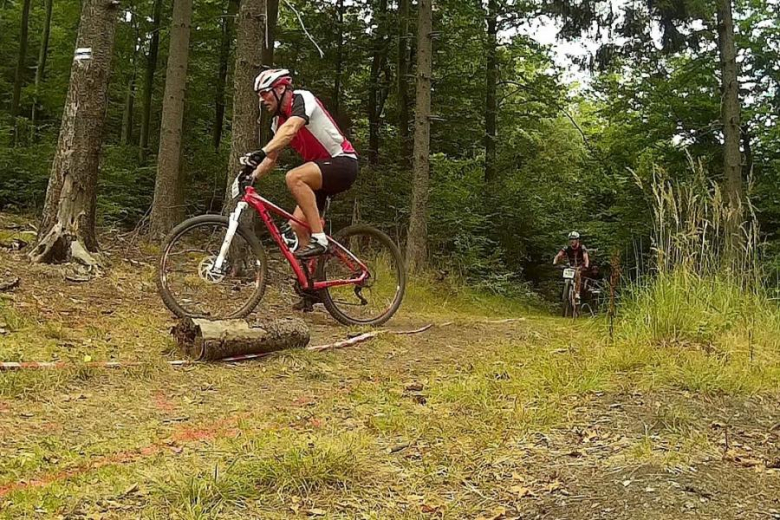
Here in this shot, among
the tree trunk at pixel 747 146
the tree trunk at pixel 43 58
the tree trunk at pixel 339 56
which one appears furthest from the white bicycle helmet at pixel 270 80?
the tree trunk at pixel 43 58

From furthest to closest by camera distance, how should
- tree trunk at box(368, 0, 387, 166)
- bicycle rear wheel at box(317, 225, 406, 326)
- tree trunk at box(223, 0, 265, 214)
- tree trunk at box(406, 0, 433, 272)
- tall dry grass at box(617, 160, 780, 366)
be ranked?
tree trunk at box(368, 0, 387, 166) → tree trunk at box(406, 0, 433, 272) → tree trunk at box(223, 0, 265, 214) → bicycle rear wheel at box(317, 225, 406, 326) → tall dry grass at box(617, 160, 780, 366)

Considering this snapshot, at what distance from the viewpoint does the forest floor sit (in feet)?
7.55

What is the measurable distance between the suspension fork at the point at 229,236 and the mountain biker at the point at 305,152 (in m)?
0.25

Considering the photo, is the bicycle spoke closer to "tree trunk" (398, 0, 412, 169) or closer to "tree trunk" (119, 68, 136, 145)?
"tree trunk" (398, 0, 412, 169)

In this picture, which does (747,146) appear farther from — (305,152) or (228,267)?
(228,267)

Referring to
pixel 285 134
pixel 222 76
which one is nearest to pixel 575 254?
pixel 285 134

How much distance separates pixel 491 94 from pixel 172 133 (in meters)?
9.73

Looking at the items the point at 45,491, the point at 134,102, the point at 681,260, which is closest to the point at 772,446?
the point at 681,260

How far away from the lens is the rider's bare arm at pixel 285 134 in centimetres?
498

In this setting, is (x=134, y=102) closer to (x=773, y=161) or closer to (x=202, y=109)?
(x=202, y=109)

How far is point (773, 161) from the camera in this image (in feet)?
39.9

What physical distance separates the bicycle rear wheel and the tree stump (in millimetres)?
1281

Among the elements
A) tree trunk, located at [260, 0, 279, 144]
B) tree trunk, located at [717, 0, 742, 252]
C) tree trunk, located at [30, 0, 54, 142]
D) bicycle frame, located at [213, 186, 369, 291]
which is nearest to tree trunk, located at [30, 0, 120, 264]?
bicycle frame, located at [213, 186, 369, 291]

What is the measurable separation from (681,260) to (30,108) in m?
19.5
